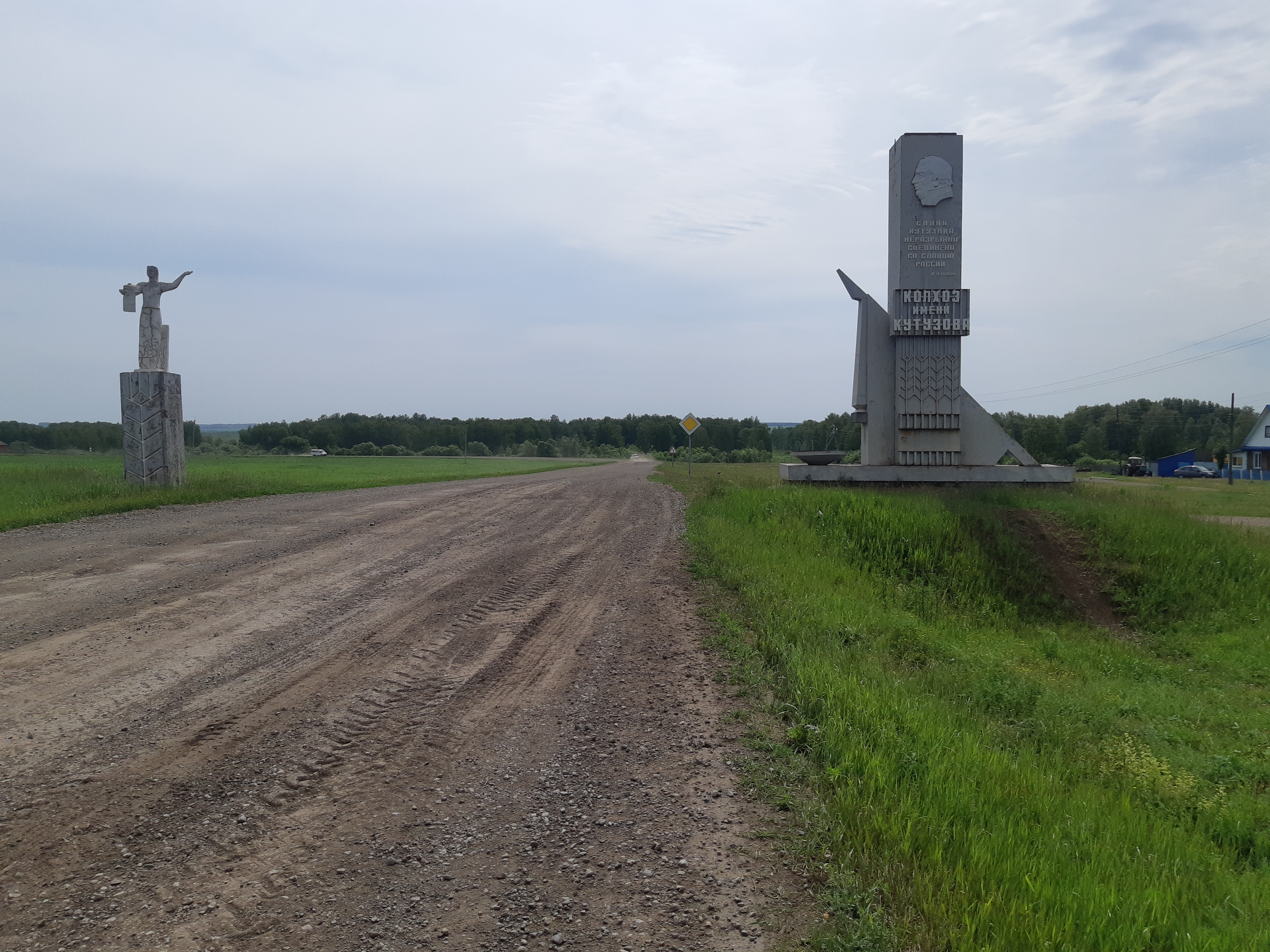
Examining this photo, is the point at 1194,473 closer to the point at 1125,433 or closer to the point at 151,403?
the point at 1125,433

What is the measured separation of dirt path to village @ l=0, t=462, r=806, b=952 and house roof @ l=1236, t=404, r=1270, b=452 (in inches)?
2730

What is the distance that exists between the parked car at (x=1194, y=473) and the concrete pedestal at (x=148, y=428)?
226ft

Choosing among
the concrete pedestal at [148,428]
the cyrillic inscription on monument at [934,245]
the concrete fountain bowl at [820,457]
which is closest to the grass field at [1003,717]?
the concrete fountain bowl at [820,457]

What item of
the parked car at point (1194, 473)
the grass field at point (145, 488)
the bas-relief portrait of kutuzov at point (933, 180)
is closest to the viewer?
the grass field at point (145, 488)

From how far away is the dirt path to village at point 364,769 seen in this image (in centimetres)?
281

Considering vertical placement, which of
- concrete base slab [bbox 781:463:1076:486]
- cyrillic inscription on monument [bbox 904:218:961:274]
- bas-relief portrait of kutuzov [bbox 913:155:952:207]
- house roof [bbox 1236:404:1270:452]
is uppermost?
bas-relief portrait of kutuzov [bbox 913:155:952:207]

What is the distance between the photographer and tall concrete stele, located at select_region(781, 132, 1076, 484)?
15.0 m

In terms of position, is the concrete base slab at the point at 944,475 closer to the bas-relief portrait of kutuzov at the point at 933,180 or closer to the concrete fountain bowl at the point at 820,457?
the concrete fountain bowl at the point at 820,457

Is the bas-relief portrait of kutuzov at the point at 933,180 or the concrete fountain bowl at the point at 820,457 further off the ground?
the bas-relief portrait of kutuzov at the point at 933,180

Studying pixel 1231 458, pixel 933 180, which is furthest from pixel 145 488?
pixel 1231 458

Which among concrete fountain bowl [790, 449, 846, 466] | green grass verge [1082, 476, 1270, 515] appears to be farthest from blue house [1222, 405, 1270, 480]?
concrete fountain bowl [790, 449, 846, 466]

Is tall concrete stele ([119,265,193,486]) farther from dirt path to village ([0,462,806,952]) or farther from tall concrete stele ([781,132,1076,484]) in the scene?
tall concrete stele ([781,132,1076,484])

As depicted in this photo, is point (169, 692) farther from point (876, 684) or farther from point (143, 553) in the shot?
point (143, 553)

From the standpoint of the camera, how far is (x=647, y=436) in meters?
120
